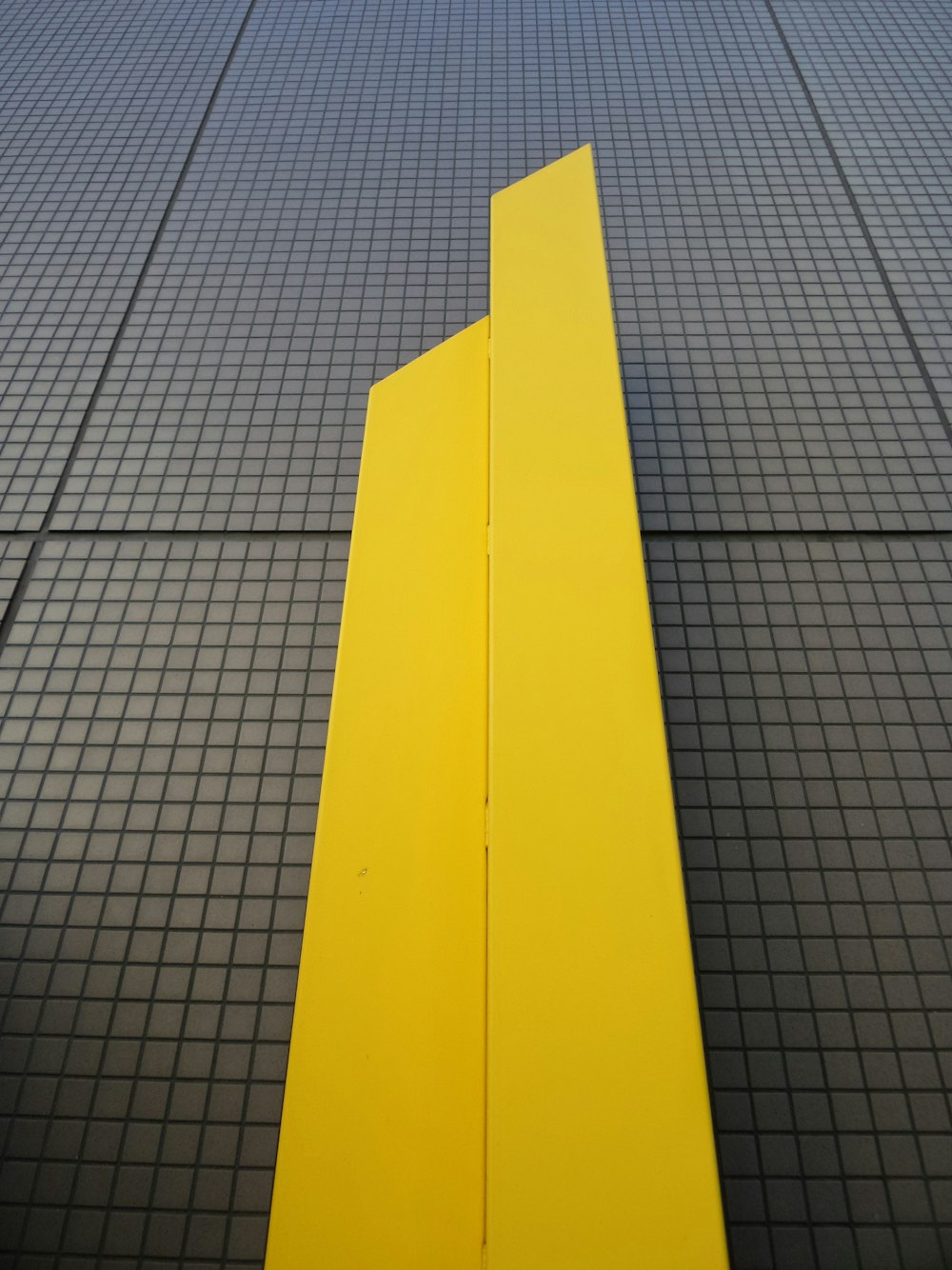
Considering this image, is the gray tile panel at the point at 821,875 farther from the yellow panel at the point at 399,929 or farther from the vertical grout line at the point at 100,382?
the vertical grout line at the point at 100,382

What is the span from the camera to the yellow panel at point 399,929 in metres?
0.60

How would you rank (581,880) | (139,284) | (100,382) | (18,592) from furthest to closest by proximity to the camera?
(139,284)
(100,382)
(18,592)
(581,880)

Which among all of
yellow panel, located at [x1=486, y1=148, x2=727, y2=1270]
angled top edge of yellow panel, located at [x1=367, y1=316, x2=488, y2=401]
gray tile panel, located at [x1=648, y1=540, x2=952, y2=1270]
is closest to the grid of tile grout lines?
gray tile panel, located at [x1=648, y1=540, x2=952, y2=1270]

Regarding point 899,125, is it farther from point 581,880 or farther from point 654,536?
point 581,880

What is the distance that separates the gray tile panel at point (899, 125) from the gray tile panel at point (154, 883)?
1416 mm

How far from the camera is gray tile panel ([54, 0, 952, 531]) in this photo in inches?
55.0

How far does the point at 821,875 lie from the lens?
3.37 ft

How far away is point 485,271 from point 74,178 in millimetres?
1107

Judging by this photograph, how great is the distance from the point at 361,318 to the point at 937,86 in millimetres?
1803

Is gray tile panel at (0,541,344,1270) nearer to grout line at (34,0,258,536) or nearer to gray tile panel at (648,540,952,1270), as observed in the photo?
grout line at (34,0,258,536)

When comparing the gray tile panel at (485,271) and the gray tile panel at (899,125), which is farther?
the gray tile panel at (899,125)

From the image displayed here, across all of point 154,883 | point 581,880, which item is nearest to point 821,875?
point 581,880

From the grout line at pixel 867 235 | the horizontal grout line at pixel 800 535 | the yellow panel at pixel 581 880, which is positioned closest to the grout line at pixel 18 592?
the yellow panel at pixel 581 880

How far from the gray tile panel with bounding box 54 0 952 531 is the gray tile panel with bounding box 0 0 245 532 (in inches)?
3.2
